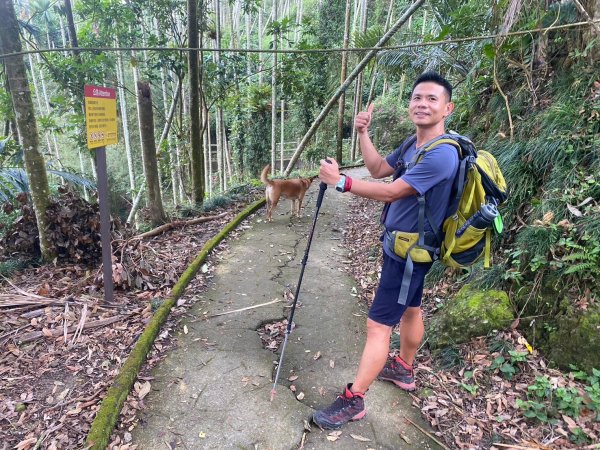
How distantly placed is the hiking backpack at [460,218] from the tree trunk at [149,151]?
422cm

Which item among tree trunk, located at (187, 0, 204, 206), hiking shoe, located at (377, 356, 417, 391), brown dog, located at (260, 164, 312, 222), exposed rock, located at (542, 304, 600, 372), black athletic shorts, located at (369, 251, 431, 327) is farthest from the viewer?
brown dog, located at (260, 164, 312, 222)

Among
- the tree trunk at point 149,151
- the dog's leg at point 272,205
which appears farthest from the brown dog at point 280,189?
the tree trunk at point 149,151

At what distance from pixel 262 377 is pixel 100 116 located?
248 cm

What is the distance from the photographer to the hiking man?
6.43ft

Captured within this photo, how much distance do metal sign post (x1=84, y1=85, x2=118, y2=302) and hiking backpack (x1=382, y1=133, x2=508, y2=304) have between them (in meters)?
2.46

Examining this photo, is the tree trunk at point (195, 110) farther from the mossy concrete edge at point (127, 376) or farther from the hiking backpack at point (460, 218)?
the hiking backpack at point (460, 218)

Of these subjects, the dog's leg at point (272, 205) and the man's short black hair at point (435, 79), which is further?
the dog's leg at point (272, 205)

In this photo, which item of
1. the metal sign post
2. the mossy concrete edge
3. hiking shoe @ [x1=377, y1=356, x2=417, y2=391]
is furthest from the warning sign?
hiking shoe @ [x1=377, y1=356, x2=417, y2=391]

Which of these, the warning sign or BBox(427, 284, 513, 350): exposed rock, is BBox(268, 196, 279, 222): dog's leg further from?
BBox(427, 284, 513, 350): exposed rock

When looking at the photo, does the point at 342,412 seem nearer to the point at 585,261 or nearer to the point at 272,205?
the point at 585,261

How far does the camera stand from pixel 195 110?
20.7 ft

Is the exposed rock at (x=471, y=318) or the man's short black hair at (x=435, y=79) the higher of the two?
the man's short black hair at (x=435, y=79)

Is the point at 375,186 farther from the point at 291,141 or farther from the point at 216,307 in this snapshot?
the point at 291,141

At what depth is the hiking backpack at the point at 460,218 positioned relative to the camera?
80.7 inches
